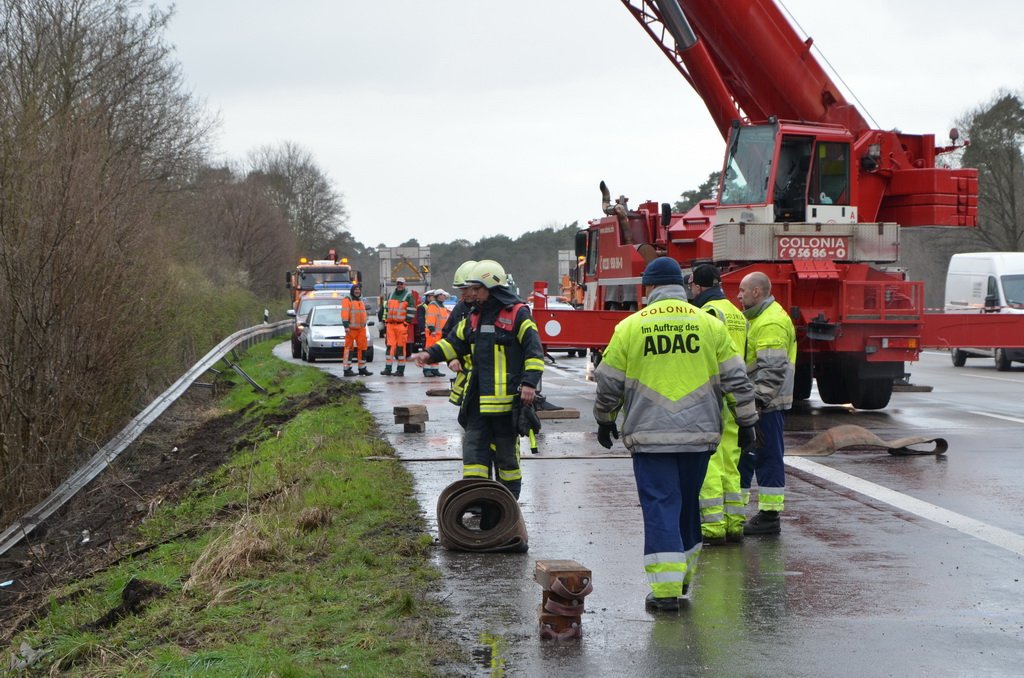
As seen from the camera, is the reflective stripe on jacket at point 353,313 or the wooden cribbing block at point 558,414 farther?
the reflective stripe on jacket at point 353,313

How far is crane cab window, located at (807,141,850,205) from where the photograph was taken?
53.7 feet

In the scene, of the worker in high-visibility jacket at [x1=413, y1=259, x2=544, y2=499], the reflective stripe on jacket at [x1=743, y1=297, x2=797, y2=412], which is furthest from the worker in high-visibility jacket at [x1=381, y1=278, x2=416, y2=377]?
the reflective stripe on jacket at [x1=743, y1=297, x2=797, y2=412]

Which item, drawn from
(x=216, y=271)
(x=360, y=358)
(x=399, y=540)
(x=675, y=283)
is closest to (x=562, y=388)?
(x=360, y=358)

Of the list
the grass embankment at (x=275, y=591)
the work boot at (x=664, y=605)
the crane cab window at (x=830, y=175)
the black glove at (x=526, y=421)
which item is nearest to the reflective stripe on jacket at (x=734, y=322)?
the black glove at (x=526, y=421)

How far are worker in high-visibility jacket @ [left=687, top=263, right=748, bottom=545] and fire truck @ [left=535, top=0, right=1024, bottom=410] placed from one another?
7461 mm

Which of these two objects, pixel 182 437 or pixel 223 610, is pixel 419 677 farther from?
pixel 182 437

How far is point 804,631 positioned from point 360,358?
18837 millimetres

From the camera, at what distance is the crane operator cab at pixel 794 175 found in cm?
1623

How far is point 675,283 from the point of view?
670 cm

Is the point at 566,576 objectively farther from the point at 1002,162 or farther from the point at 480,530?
the point at 1002,162

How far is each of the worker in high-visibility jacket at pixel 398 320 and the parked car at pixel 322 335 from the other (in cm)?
522

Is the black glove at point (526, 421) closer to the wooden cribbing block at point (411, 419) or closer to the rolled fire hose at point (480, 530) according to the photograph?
the rolled fire hose at point (480, 530)

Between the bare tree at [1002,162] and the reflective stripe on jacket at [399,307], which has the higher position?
the bare tree at [1002,162]

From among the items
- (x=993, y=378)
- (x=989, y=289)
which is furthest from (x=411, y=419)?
(x=989, y=289)
